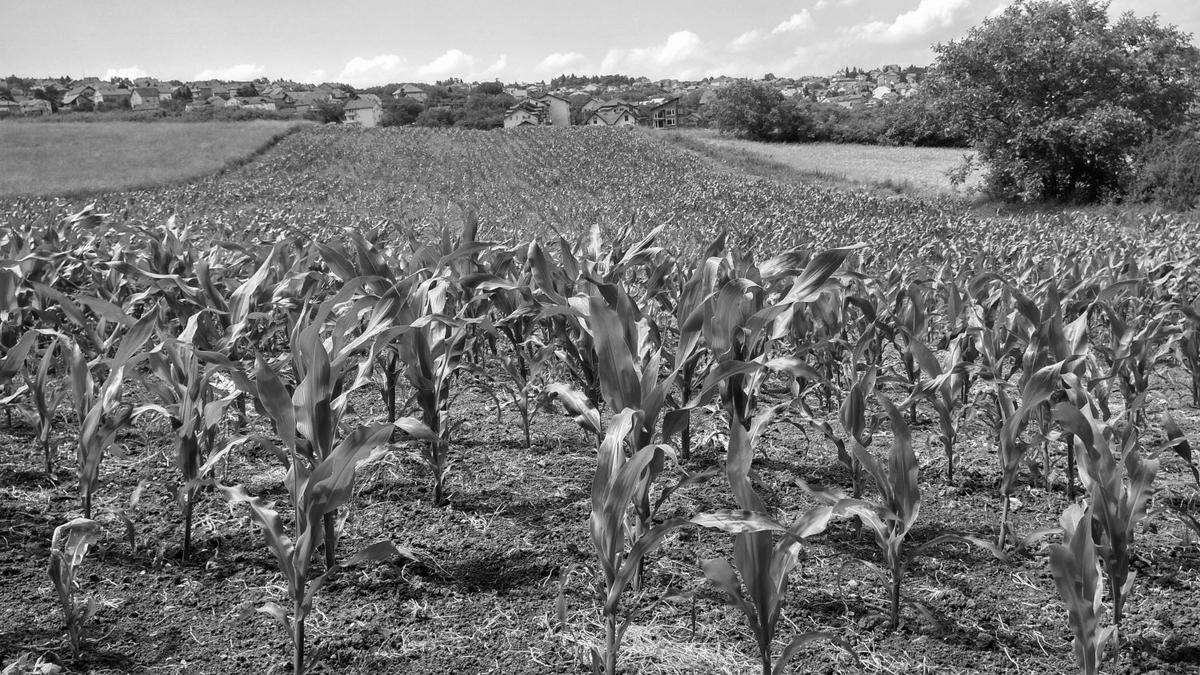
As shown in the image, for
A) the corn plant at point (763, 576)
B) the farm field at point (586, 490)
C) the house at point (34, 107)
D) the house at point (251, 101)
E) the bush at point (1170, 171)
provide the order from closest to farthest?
1. the corn plant at point (763, 576)
2. the farm field at point (586, 490)
3. the bush at point (1170, 171)
4. the house at point (34, 107)
5. the house at point (251, 101)

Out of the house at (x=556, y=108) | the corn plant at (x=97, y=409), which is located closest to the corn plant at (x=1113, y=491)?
the corn plant at (x=97, y=409)

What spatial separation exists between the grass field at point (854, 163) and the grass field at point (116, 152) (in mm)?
25717

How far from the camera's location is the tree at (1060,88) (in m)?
25.2

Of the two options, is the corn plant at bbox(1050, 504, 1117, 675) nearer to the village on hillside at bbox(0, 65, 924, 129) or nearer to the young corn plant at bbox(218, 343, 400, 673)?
the young corn plant at bbox(218, 343, 400, 673)

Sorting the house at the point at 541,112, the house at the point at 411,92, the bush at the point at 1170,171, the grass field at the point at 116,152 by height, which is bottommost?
the bush at the point at 1170,171

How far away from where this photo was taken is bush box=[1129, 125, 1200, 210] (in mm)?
21781

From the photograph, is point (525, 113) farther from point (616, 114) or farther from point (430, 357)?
point (430, 357)

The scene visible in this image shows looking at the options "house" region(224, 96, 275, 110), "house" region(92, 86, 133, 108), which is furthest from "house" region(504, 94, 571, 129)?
"house" region(92, 86, 133, 108)

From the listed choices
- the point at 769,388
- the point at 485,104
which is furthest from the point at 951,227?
the point at 485,104

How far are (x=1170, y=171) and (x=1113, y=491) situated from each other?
26073mm

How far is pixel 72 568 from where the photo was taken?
2260 mm

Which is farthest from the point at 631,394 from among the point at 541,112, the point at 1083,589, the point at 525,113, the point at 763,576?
the point at 541,112

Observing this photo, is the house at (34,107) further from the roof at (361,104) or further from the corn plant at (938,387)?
the corn plant at (938,387)

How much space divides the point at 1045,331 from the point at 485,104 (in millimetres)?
109373
